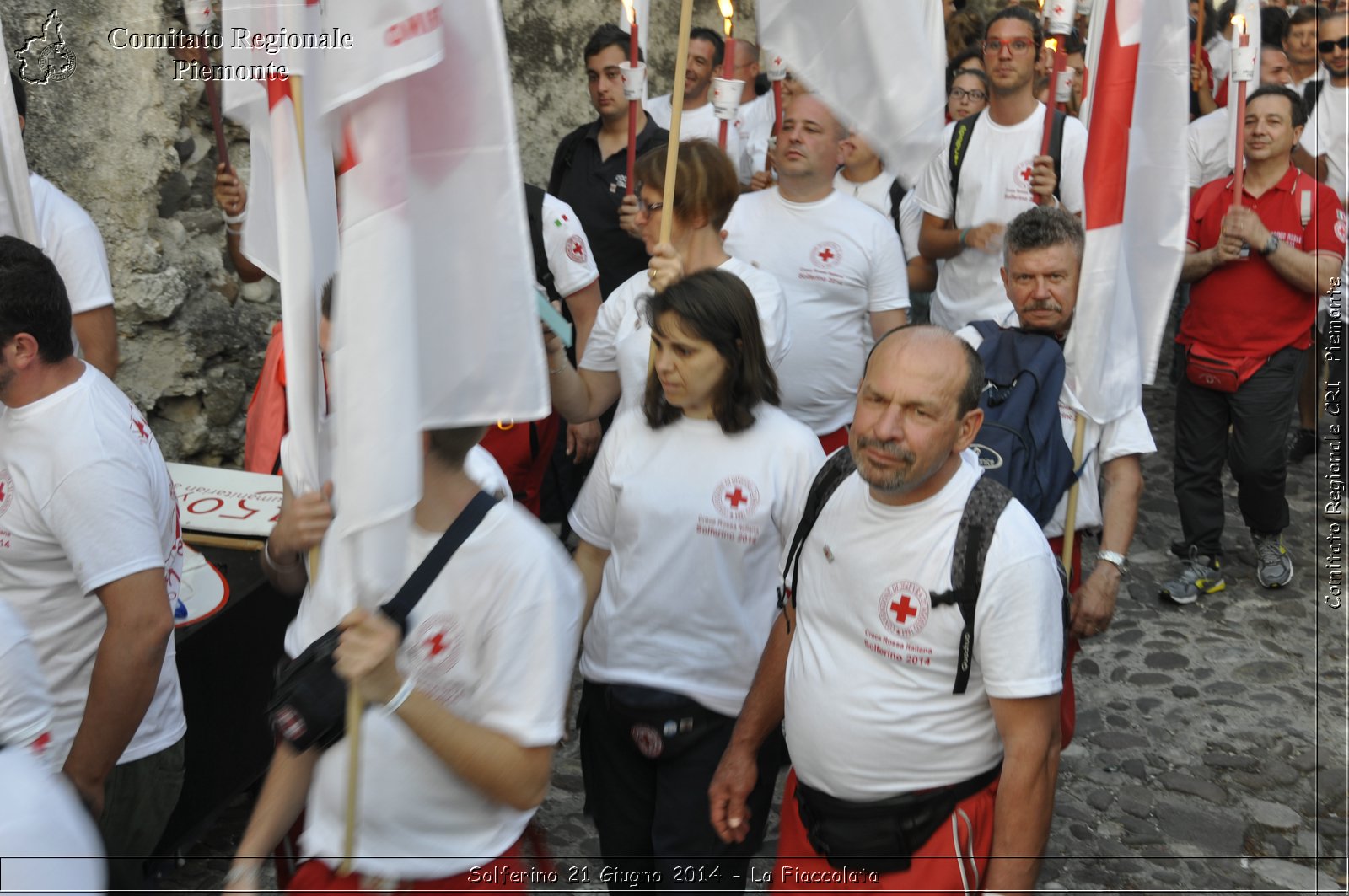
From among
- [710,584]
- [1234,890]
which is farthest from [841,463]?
[1234,890]

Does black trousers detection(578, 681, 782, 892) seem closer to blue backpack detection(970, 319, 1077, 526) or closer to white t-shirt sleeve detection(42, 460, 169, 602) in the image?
blue backpack detection(970, 319, 1077, 526)

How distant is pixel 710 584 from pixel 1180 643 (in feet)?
11.7

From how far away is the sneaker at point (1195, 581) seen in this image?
666cm

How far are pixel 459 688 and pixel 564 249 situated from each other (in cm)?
310

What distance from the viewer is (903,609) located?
284 centimetres

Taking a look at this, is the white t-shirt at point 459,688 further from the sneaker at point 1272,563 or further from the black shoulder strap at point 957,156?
the sneaker at point 1272,563

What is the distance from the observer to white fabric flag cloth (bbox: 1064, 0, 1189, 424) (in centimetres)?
381

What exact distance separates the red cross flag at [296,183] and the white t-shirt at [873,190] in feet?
14.4

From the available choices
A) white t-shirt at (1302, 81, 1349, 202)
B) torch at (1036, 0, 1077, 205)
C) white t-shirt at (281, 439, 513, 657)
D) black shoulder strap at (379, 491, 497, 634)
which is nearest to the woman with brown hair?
white t-shirt at (281, 439, 513, 657)

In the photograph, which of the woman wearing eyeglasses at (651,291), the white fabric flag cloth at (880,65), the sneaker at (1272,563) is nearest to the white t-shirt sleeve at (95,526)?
the woman wearing eyeglasses at (651,291)

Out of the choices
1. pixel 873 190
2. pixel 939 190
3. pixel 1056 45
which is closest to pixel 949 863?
pixel 1056 45

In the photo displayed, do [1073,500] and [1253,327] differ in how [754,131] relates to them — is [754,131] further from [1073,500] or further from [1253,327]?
[1073,500]

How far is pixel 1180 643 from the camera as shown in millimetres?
6227

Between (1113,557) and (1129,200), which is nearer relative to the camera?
(1113,557)
